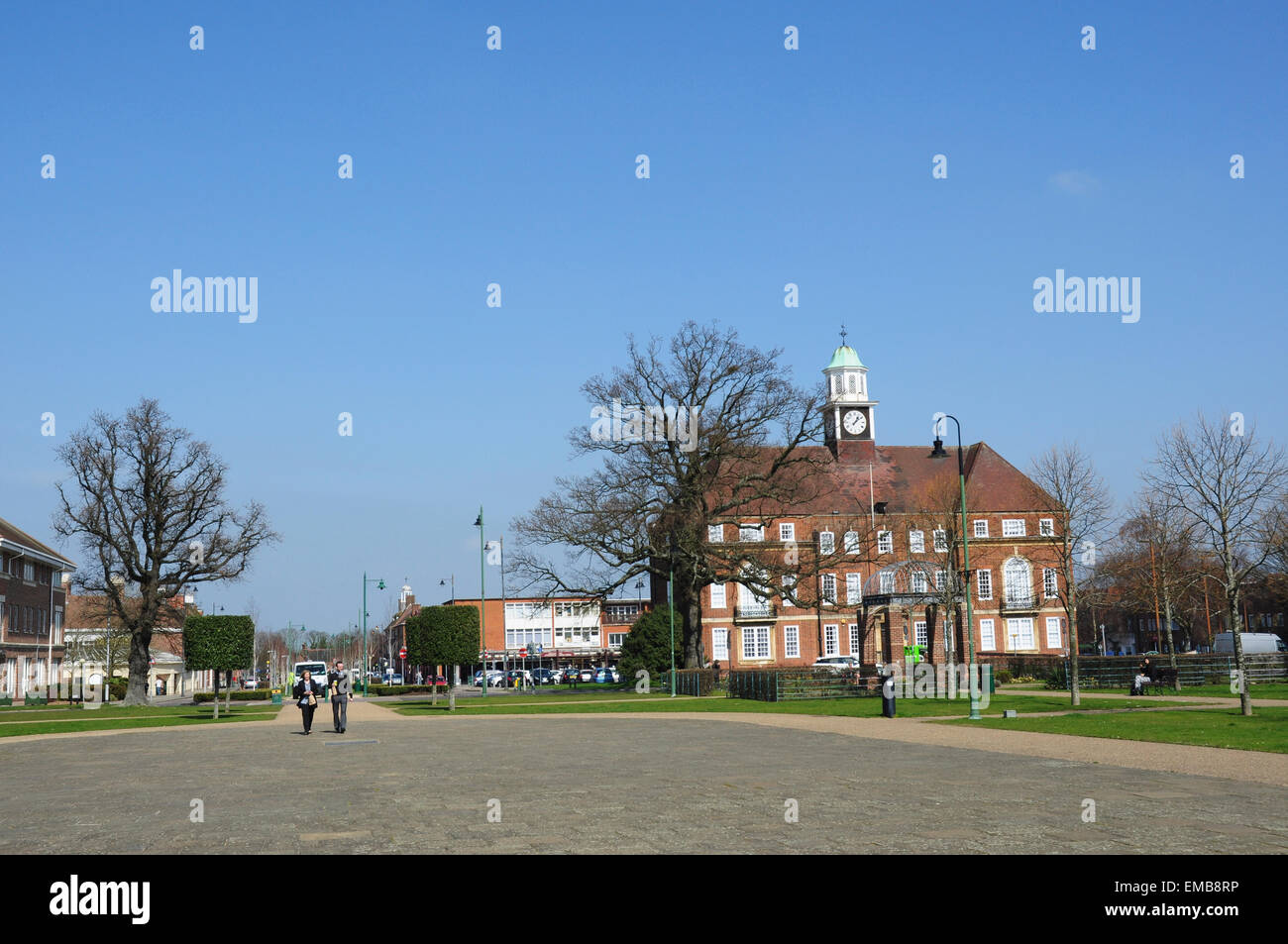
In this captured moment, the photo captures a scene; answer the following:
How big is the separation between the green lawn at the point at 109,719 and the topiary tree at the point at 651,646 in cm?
1937

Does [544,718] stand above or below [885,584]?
below

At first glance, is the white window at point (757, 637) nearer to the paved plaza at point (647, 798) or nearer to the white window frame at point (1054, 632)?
the white window frame at point (1054, 632)

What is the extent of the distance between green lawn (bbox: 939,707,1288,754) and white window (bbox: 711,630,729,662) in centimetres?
5048

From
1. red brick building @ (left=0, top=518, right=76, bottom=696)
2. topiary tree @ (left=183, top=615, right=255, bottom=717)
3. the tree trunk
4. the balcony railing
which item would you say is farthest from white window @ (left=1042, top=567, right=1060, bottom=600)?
red brick building @ (left=0, top=518, right=76, bottom=696)

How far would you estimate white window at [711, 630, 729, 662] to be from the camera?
81062mm

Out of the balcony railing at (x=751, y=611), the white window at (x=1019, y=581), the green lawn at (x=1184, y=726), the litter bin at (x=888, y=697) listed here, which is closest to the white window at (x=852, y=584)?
the balcony railing at (x=751, y=611)

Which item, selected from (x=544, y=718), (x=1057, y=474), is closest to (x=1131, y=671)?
(x=1057, y=474)

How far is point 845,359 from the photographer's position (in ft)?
298

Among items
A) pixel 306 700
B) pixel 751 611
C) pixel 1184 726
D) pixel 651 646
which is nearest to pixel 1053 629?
pixel 751 611

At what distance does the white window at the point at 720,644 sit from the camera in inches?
3191
